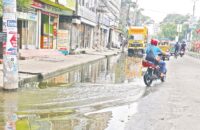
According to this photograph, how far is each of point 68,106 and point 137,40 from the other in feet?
110

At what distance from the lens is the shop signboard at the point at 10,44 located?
32.7 ft

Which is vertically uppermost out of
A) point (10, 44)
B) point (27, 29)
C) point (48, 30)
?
point (48, 30)

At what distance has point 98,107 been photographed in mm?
8664

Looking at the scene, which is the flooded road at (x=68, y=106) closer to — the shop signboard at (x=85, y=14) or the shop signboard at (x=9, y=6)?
the shop signboard at (x=9, y=6)

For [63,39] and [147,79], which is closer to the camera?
[147,79]

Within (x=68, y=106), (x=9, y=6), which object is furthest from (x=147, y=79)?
(x=9, y=6)

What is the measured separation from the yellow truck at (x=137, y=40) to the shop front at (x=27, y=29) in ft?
60.6

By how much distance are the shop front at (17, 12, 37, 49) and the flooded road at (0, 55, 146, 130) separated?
1083cm

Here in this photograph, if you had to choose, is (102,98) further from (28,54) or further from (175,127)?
(28,54)

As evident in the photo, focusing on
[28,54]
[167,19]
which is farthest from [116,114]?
[167,19]

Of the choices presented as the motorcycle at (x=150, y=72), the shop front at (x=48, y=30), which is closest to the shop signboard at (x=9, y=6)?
the motorcycle at (x=150, y=72)

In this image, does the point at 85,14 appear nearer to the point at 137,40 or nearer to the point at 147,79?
the point at 137,40

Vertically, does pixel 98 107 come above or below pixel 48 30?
below

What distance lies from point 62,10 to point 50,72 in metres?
17.4
